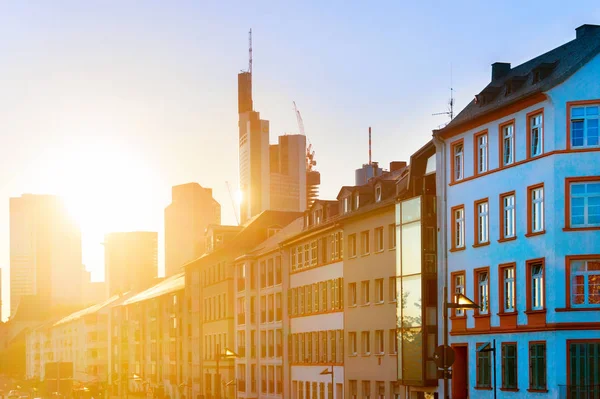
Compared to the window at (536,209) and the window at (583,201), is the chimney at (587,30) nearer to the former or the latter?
the window at (536,209)

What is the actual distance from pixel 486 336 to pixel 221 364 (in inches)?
2504

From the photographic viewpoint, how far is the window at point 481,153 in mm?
66188

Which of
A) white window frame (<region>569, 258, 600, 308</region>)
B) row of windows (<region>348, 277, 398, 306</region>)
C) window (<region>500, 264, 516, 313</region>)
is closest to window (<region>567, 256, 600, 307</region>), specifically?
white window frame (<region>569, 258, 600, 308</region>)

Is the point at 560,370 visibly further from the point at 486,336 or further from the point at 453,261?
the point at 453,261

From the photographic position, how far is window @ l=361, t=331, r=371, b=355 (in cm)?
8332

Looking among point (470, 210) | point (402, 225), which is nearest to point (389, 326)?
point (402, 225)

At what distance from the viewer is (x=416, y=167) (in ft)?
244

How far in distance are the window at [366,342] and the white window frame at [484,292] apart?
18175 millimetres

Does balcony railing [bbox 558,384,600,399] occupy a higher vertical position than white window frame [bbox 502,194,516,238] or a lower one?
lower

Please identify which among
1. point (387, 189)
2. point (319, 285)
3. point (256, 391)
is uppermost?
point (387, 189)

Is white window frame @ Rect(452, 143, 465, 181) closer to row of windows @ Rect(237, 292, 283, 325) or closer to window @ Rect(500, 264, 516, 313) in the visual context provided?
window @ Rect(500, 264, 516, 313)

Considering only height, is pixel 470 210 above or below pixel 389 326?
above

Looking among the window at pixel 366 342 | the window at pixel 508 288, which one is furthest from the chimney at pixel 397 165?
the window at pixel 508 288

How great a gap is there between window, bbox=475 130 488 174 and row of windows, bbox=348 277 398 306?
39.4 ft
